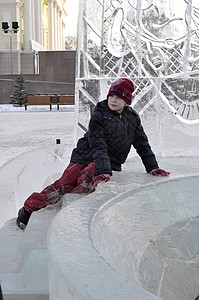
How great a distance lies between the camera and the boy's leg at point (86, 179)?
280 centimetres

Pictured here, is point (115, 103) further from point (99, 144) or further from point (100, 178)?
point (100, 178)

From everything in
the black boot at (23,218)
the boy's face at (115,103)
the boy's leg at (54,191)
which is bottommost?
the black boot at (23,218)

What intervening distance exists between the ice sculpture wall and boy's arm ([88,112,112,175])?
2360 mm

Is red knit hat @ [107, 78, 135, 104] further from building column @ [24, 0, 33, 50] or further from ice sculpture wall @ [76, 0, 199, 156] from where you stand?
building column @ [24, 0, 33, 50]

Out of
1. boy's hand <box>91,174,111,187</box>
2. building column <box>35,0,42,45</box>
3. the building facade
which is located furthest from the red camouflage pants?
building column <box>35,0,42,45</box>

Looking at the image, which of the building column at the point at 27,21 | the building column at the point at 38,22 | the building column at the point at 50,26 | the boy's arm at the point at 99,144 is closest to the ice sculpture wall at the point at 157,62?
the boy's arm at the point at 99,144

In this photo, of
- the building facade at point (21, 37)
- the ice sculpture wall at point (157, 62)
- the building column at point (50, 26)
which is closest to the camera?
the ice sculpture wall at point (157, 62)

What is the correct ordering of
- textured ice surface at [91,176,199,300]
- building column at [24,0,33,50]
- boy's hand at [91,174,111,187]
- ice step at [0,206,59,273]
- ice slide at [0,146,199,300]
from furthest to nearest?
1. building column at [24,0,33,50]
2. boy's hand at [91,174,111,187]
3. ice step at [0,206,59,273]
4. textured ice surface at [91,176,199,300]
5. ice slide at [0,146,199,300]

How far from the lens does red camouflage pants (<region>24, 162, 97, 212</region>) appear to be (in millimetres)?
2832

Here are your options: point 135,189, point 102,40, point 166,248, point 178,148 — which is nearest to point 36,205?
point 135,189

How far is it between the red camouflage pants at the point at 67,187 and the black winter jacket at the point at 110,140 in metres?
0.08

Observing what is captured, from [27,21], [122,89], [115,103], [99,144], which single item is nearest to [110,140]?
[99,144]

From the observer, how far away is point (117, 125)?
9.52ft

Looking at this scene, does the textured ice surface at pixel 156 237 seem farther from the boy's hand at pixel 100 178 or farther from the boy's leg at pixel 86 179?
the boy's leg at pixel 86 179
